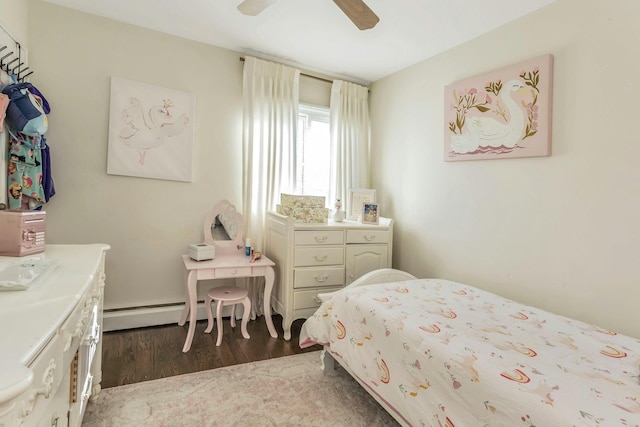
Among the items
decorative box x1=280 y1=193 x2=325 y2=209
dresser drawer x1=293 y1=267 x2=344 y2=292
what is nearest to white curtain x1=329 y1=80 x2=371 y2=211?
decorative box x1=280 y1=193 x2=325 y2=209

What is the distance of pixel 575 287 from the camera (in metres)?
1.90

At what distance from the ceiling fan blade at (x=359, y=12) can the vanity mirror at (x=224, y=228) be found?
184cm

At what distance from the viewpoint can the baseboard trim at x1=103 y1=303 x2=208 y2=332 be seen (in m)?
2.61

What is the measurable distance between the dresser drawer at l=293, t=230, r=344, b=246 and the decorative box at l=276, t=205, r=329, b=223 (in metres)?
0.16

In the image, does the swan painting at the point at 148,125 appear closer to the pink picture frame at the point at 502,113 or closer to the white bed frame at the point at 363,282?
the white bed frame at the point at 363,282

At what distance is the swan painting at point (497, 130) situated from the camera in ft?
7.11

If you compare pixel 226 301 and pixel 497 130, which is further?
pixel 226 301

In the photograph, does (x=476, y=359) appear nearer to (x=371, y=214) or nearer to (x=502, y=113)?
(x=502, y=113)

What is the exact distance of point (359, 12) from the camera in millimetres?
1677

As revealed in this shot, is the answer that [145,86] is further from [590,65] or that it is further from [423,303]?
[590,65]

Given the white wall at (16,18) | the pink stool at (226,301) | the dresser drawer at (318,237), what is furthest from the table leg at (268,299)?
the white wall at (16,18)

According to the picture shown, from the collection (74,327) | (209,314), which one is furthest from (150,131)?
(74,327)

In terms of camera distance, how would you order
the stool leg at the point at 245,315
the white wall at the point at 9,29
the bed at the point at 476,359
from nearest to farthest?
the bed at the point at 476,359 < the white wall at the point at 9,29 < the stool leg at the point at 245,315

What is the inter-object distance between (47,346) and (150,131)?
2308 mm
